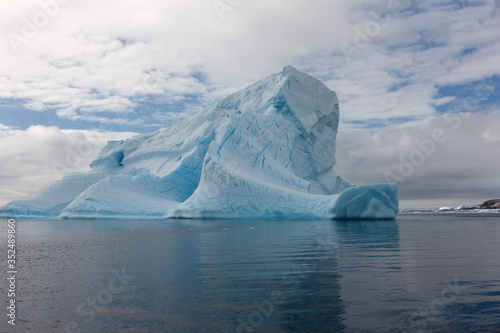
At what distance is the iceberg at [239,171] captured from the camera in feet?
66.7

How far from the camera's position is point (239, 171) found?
21.4 meters

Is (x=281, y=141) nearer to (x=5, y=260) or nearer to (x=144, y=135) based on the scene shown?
(x=144, y=135)

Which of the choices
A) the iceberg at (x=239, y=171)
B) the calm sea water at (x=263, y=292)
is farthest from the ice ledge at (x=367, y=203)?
the calm sea water at (x=263, y=292)

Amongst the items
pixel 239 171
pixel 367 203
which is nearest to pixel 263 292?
pixel 367 203

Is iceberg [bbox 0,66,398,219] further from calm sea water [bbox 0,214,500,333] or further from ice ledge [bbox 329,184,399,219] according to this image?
calm sea water [bbox 0,214,500,333]

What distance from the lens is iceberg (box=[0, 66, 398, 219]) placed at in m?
20.3

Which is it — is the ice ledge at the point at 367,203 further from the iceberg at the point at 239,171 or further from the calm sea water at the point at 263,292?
the calm sea water at the point at 263,292

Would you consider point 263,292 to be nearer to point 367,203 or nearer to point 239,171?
point 367,203

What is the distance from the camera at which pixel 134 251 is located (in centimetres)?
782

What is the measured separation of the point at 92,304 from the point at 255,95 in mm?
27301

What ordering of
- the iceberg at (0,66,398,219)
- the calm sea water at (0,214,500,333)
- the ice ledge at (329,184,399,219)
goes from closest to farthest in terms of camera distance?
the calm sea water at (0,214,500,333), the ice ledge at (329,184,399,219), the iceberg at (0,66,398,219)

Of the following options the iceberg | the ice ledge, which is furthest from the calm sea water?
the iceberg

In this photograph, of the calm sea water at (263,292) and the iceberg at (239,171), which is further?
the iceberg at (239,171)

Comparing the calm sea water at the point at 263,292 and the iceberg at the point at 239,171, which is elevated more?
the iceberg at the point at 239,171
